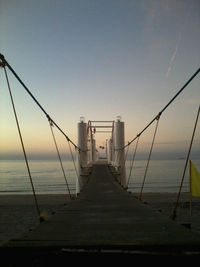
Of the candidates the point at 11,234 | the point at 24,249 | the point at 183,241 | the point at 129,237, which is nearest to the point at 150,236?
the point at 129,237

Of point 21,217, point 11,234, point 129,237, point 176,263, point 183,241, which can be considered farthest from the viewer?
point 21,217

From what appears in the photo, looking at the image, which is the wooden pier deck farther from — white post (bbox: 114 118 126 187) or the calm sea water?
the calm sea water

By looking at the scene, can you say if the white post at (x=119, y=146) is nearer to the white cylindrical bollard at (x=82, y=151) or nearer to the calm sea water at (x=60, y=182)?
the white cylindrical bollard at (x=82, y=151)

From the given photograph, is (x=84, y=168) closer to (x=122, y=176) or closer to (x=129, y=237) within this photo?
(x=122, y=176)

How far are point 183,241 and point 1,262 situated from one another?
5.45 feet

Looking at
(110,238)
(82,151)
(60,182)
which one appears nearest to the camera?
(110,238)

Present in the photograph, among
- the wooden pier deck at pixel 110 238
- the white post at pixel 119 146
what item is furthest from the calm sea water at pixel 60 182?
the wooden pier deck at pixel 110 238

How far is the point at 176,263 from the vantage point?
2.18 m

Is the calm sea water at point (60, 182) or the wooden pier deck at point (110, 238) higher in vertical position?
the wooden pier deck at point (110, 238)

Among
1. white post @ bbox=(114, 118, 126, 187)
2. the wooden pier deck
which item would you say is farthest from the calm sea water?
the wooden pier deck

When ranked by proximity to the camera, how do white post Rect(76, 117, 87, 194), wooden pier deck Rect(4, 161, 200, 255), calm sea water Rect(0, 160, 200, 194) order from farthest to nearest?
calm sea water Rect(0, 160, 200, 194) < white post Rect(76, 117, 87, 194) < wooden pier deck Rect(4, 161, 200, 255)

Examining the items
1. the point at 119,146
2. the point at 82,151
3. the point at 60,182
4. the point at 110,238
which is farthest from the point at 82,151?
the point at 60,182

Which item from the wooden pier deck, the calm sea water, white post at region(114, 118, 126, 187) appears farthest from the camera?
the calm sea water

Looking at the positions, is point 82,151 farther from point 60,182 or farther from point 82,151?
point 60,182
